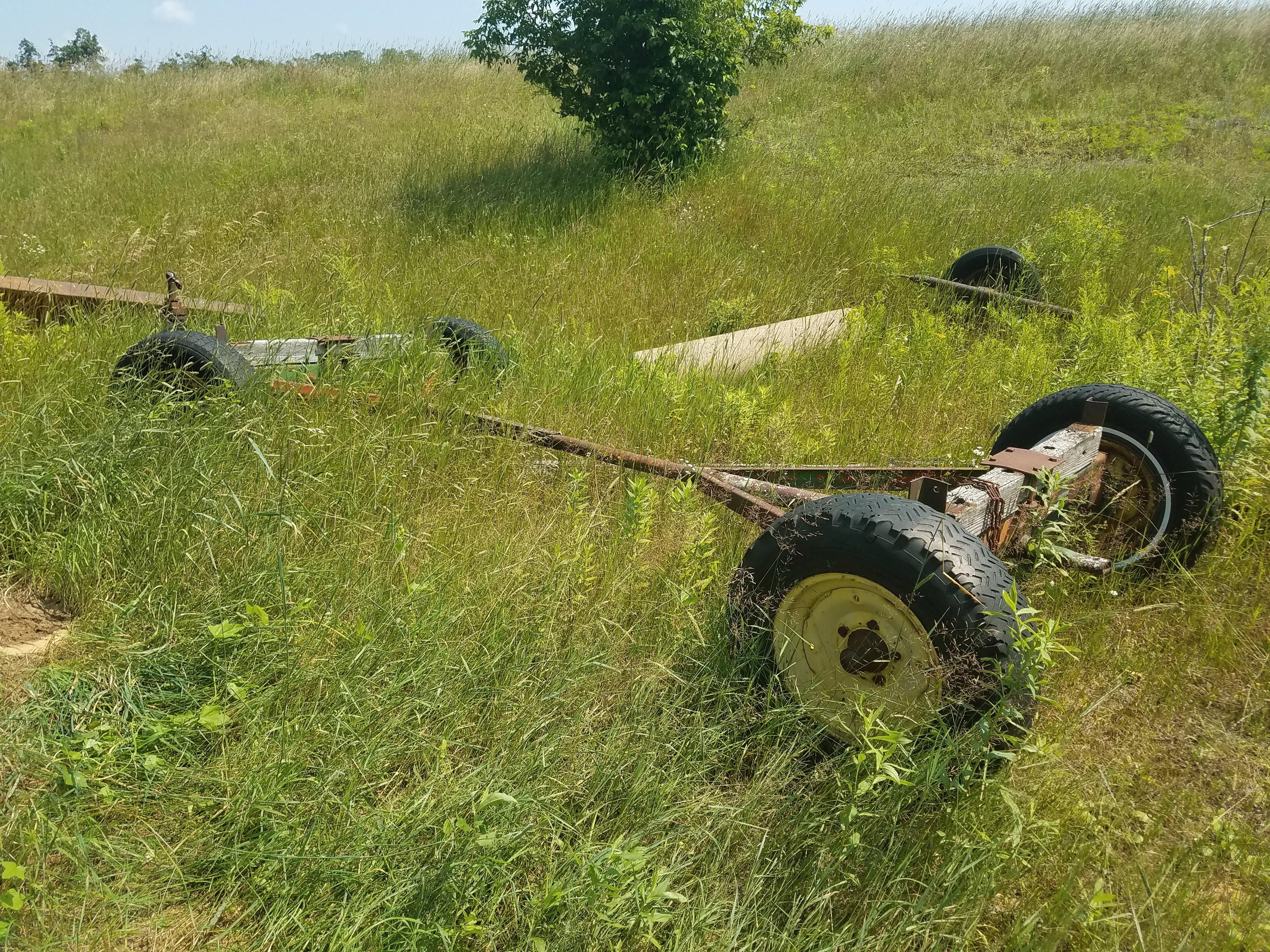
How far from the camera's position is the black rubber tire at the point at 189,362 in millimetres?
3760

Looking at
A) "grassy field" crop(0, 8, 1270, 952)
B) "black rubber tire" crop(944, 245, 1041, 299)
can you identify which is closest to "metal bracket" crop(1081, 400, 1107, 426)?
"grassy field" crop(0, 8, 1270, 952)

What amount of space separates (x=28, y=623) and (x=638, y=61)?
8890mm

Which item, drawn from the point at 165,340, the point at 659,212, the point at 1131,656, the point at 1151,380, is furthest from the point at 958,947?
the point at 659,212

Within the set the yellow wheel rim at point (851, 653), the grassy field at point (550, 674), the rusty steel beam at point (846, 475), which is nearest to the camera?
the grassy field at point (550, 674)

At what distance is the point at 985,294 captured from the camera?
7047 mm

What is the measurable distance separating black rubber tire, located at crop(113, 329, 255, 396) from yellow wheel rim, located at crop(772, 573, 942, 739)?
261 centimetres

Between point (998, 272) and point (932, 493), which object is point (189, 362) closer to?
point (932, 493)

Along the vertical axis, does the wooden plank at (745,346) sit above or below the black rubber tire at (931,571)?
below

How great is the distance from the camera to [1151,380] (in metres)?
4.28

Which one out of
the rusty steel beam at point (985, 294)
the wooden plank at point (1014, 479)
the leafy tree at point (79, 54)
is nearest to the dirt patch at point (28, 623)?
the wooden plank at point (1014, 479)

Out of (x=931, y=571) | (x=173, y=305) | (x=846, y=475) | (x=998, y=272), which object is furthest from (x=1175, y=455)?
(x=173, y=305)

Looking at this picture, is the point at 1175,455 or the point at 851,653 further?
the point at 1175,455

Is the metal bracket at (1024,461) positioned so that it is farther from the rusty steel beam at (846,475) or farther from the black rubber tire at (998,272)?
the black rubber tire at (998,272)

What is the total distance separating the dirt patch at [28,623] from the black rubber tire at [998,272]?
21.7 ft
